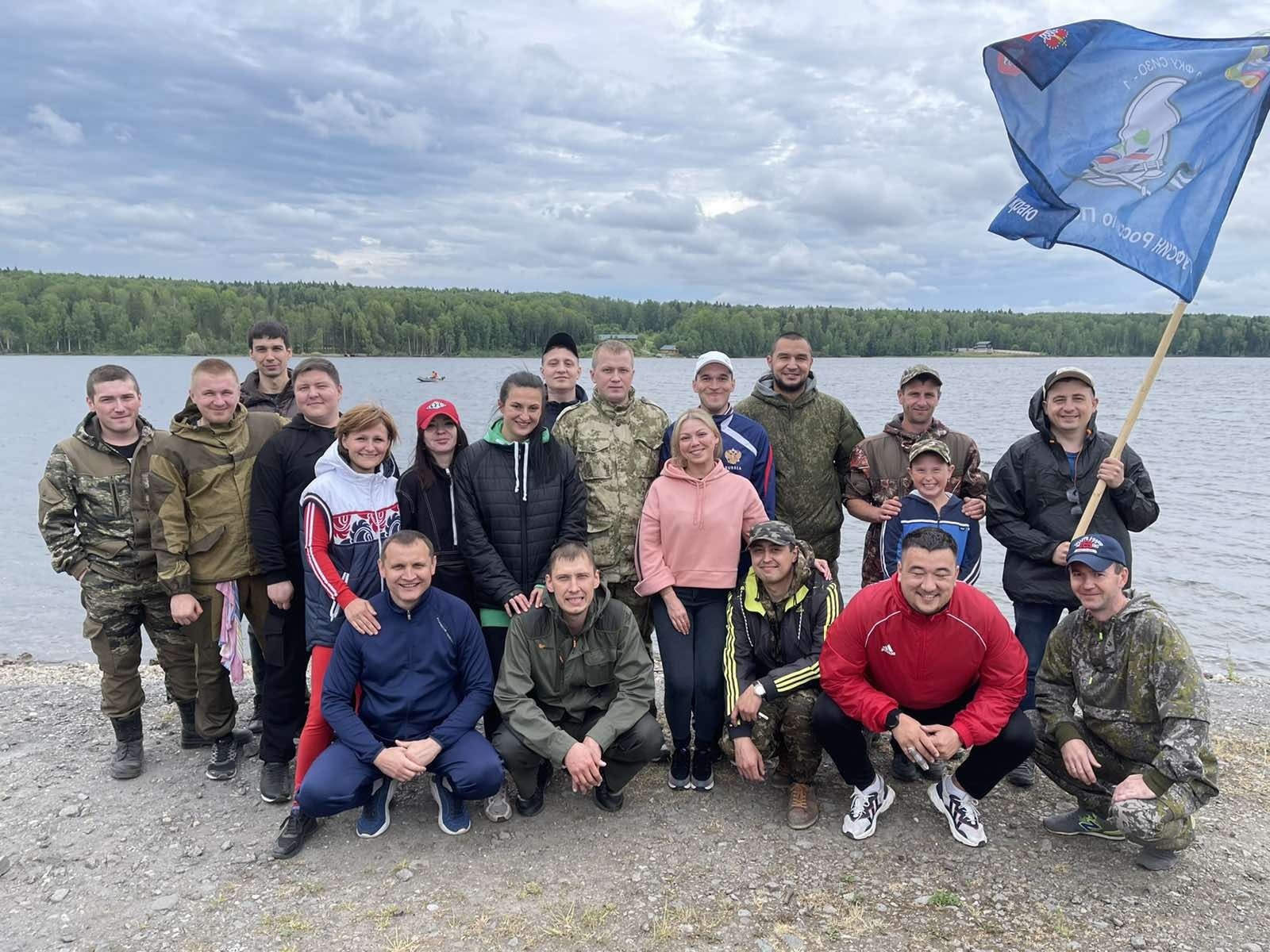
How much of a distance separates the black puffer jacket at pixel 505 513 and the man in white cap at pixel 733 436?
0.91 metres

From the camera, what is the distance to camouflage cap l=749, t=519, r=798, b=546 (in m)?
4.83

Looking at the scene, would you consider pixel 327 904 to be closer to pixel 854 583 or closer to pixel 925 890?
pixel 925 890

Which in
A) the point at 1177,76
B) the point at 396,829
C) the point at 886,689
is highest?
the point at 1177,76

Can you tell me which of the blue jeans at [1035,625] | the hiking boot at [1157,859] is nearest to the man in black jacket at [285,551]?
the blue jeans at [1035,625]

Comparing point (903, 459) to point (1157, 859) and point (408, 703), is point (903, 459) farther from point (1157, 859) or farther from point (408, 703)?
point (408, 703)

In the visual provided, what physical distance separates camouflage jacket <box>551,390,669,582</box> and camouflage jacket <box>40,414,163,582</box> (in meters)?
2.65

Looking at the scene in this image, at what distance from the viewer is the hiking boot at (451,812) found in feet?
15.5

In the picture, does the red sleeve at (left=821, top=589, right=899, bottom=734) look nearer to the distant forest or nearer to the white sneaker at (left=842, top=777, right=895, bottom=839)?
the white sneaker at (left=842, top=777, right=895, bottom=839)

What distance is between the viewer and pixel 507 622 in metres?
5.21

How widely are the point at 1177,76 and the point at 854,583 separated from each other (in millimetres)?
10364

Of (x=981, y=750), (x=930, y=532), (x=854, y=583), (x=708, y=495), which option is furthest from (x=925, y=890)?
(x=854, y=583)

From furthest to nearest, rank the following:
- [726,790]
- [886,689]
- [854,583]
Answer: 1. [854,583]
2. [726,790]
3. [886,689]

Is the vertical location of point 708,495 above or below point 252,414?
below

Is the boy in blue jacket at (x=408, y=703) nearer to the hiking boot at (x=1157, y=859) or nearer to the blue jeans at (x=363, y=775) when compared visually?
the blue jeans at (x=363, y=775)
